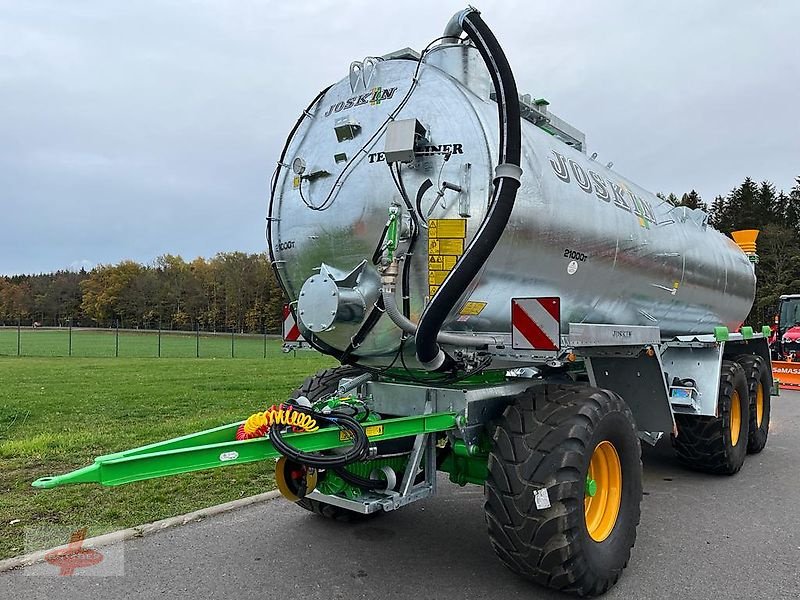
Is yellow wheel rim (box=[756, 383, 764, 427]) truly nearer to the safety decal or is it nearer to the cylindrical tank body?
the cylindrical tank body

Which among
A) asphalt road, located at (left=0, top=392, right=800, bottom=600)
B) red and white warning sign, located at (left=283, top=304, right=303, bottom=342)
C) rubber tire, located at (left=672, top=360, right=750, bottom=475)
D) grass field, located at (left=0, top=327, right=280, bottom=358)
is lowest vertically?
grass field, located at (left=0, top=327, right=280, bottom=358)

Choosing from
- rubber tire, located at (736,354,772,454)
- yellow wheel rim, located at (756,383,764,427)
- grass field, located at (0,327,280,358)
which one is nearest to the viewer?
rubber tire, located at (736,354,772,454)

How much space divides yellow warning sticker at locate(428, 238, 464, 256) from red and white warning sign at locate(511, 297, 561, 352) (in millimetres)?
432

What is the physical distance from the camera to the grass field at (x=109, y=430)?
201 inches

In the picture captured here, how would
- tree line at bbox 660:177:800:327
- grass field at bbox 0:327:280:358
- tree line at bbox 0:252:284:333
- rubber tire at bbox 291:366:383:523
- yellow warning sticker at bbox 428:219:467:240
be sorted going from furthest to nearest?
tree line at bbox 0:252:284:333 → tree line at bbox 660:177:800:327 → grass field at bbox 0:327:280:358 → rubber tire at bbox 291:366:383:523 → yellow warning sticker at bbox 428:219:467:240

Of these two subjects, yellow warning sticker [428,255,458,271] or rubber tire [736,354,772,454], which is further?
rubber tire [736,354,772,454]

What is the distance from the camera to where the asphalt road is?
386 cm

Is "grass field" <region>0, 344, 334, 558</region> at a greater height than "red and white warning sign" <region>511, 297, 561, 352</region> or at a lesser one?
lesser

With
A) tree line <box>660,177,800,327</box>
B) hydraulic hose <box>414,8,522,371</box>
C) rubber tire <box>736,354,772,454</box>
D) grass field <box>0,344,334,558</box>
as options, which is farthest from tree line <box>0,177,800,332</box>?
hydraulic hose <box>414,8,522,371</box>

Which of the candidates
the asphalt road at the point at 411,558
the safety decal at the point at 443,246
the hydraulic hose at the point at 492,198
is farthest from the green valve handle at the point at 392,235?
the asphalt road at the point at 411,558

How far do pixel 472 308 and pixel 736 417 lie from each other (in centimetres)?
514

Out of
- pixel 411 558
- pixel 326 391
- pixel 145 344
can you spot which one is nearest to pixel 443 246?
pixel 326 391

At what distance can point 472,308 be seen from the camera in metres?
3.63

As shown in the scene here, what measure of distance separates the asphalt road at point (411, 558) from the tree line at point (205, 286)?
19.0m
